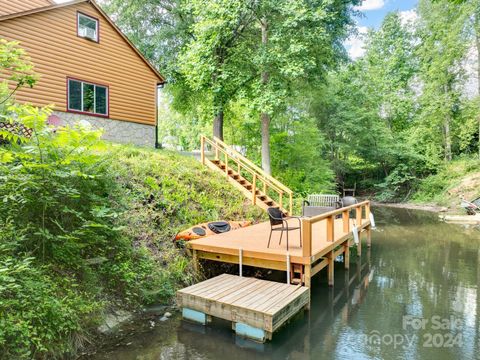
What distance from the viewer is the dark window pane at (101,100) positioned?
11562 millimetres

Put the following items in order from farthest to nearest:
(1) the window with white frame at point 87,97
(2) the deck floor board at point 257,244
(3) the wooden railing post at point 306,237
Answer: (1) the window with white frame at point 87,97
(2) the deck floor board at point 257,244
(3) the wooden railing post at point 306,237

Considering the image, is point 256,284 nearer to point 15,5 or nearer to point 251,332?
point 251,332

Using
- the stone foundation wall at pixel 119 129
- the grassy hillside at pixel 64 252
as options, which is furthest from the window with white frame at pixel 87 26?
the grassy hillside at pixel 64 252

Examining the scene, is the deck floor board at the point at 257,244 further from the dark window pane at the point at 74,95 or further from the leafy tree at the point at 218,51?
the dark window pane at the point at 74,95

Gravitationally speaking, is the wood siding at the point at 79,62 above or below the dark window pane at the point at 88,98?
above

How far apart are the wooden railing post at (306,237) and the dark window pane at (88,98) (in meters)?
9.49

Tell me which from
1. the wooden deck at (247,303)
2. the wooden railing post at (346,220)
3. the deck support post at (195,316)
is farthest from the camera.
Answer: the wooden railing post at (346,220)

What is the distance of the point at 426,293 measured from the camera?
227 inches

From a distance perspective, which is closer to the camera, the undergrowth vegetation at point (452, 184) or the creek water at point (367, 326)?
the creek water at point (367, 326)

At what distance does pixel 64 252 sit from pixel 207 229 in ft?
10.4

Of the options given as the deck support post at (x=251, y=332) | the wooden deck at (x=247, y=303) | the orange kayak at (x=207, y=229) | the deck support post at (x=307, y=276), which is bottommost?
the deck support post at (x=251, y=332)

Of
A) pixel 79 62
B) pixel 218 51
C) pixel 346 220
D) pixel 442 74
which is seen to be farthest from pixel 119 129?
pixel 442 74

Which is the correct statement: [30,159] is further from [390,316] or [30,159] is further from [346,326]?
[390,316]

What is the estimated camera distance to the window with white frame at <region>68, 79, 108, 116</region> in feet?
35.7
